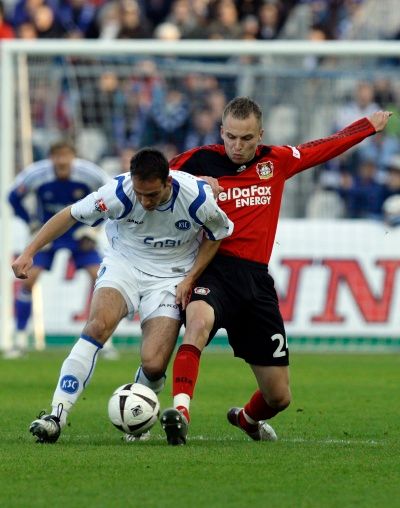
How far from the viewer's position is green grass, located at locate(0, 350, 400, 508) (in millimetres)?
6043

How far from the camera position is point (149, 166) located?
761 centimetres

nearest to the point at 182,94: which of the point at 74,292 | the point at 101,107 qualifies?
the point at 101,107

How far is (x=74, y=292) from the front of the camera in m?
17.3

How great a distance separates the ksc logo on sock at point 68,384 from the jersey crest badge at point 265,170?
179 centimetres

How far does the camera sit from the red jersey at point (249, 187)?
845 centimetres

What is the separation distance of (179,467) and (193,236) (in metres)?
1.90

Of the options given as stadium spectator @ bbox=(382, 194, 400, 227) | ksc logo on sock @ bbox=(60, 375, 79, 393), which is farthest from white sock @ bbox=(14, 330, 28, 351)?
ksc logo on sock @ bbox=(60, 375, 79, 393)

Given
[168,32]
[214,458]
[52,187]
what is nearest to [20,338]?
[52,187]

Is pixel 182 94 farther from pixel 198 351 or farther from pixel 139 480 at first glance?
pixel 139 480

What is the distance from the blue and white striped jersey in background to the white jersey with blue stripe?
7378mm

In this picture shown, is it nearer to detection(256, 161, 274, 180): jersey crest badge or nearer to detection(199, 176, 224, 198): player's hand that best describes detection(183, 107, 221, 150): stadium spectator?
detection(256, 161, 274, 180): jersey crest badge

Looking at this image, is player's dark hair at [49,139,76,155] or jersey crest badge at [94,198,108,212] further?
player's dark hair at [49,139,76,155]

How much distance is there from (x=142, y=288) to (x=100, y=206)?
63 centimetres

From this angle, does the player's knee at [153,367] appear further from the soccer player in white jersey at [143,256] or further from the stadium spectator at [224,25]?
the stadium spectator at [224,25]
